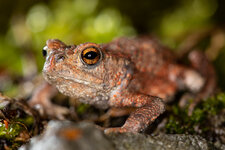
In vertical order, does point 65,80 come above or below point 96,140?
above

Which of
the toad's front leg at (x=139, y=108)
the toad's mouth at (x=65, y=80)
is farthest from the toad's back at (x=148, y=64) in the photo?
the toad's mouth at (x=65, y=80)

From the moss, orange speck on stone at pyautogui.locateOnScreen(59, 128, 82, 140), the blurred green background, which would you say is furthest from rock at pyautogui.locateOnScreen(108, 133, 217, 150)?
the blurred green background

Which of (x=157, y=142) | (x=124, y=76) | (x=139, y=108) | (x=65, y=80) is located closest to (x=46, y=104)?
(x=65, y=80)

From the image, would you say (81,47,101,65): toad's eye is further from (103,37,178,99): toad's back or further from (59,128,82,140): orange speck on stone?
(59,128,82,140): orange speck on stone

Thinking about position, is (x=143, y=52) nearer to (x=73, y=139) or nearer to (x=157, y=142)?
(x=157, y=142)

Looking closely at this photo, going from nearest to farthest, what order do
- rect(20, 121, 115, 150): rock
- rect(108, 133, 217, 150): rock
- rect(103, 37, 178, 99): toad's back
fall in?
rect(20, 121, 115, 150): rock
rect(108, 133, 217, 150): rock
rect(103, 37, 178, 99): toad's back

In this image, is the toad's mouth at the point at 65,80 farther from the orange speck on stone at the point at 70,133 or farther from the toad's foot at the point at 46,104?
the orange speck on stone at the point at 70,133
